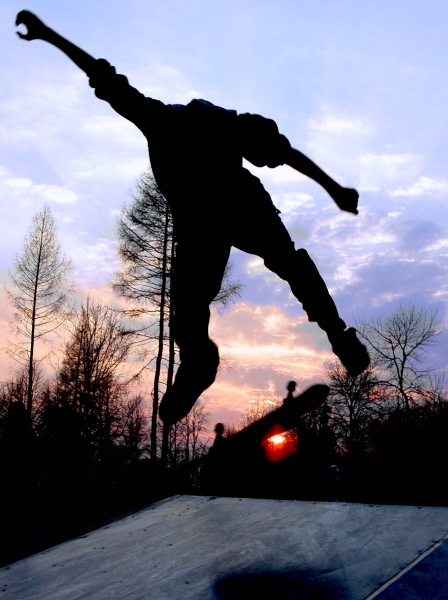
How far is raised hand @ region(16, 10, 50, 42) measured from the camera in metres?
2.62

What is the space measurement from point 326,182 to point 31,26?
1.77 m

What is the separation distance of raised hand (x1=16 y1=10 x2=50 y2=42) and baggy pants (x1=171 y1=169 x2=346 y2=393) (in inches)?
44.9

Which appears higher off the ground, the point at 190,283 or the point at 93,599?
the point at 190,283

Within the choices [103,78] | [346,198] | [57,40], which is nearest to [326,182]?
[346,198]

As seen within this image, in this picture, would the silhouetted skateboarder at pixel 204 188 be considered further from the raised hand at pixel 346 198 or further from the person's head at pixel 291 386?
the person's head at pixel 291 386

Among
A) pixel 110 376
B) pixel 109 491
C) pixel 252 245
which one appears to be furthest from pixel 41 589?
pixel 110 376

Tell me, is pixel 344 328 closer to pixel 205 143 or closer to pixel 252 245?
pixel 252 245

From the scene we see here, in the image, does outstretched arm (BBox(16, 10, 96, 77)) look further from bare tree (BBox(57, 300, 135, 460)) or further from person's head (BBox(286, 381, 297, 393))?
bare tree (BBox(57, 300, 135, 460))

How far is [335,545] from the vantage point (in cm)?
279

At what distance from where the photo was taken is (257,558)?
110 inches

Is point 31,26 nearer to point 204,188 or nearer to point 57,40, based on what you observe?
point 57,40

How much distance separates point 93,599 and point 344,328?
2046 millimetres

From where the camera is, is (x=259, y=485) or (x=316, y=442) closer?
(x=259, y=485)

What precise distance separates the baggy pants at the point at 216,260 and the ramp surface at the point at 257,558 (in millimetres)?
984
